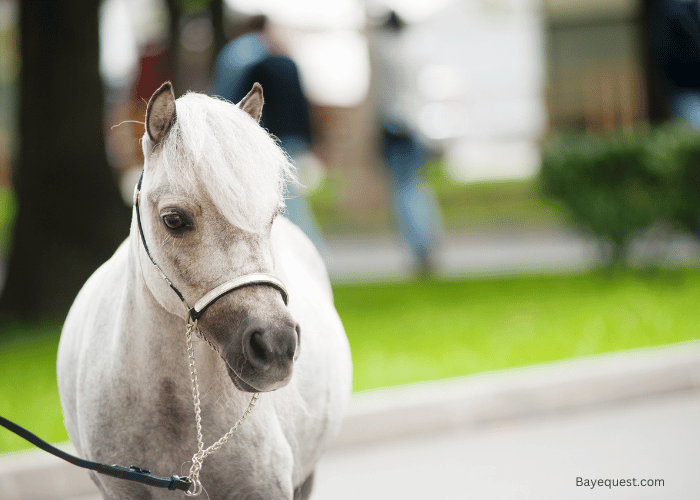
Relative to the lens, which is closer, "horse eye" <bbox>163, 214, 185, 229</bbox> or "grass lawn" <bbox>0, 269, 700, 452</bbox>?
"horse eye" <bbox>163, 214, 185, 229</bbox>

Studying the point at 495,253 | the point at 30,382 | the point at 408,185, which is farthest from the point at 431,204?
the point at 30,382

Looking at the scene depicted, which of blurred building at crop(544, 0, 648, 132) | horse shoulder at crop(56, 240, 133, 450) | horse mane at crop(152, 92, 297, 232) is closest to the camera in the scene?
horse mane at crop(152, 92, 297, 232)

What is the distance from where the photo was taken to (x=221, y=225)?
195 centimetres

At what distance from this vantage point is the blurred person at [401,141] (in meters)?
9.41

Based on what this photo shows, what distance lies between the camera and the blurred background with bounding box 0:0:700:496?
621 centimetres

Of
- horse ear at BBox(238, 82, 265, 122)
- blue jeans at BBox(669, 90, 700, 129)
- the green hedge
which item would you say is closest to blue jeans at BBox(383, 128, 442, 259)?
the green hedge

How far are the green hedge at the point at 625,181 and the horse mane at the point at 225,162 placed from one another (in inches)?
287

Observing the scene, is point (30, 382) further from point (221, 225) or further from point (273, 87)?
point (221, 225)

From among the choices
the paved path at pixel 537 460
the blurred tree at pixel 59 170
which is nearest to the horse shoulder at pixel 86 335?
the paved path at pixel 537 460

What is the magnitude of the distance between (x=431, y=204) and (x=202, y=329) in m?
8.82

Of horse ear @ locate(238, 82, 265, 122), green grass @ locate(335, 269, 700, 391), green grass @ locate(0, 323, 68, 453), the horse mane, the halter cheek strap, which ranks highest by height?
horse ear @ locate(238, 82, 265, 122)

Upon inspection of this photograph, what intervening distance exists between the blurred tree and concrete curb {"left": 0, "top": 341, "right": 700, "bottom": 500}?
4261mm

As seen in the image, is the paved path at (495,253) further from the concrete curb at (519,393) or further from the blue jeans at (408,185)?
the concrete curb at (519,393)

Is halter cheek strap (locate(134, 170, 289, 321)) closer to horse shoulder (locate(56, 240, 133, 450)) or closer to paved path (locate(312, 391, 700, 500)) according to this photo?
horse shoulder (locate(56, 240, 133, 450))
